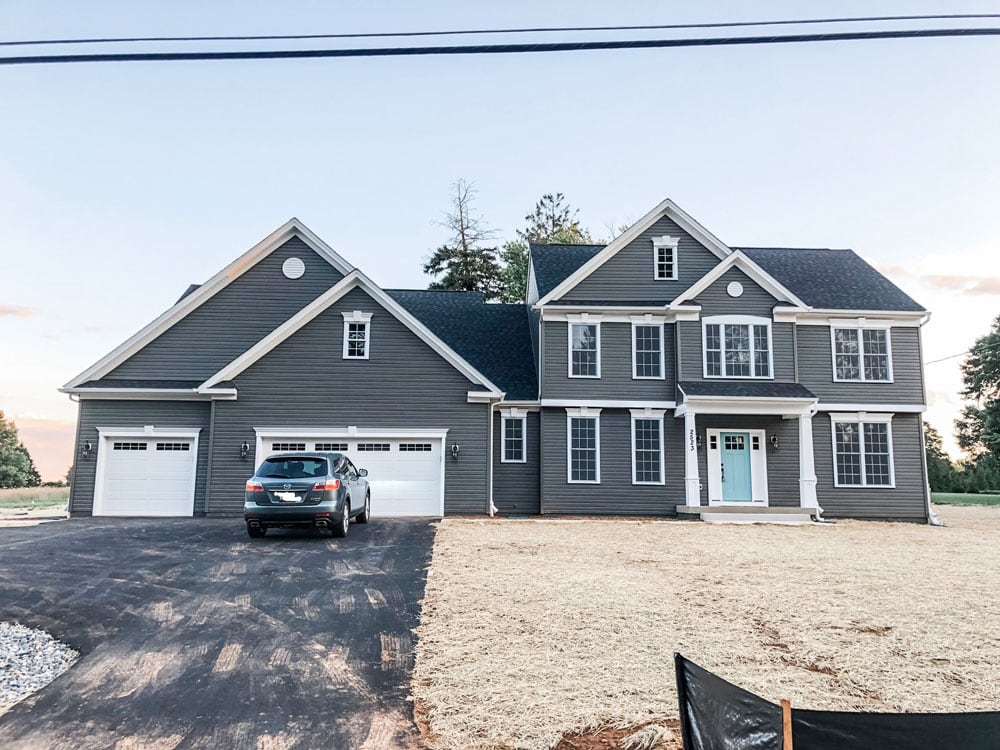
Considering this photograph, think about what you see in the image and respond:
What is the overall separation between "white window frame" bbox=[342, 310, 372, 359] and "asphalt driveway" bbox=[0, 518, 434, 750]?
669cm

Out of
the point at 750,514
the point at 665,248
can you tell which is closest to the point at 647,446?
the point at 750,514

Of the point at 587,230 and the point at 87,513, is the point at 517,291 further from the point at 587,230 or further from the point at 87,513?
the point at 87,513

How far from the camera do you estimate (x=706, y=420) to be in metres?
20.1

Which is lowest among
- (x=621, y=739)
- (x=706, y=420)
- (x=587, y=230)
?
(x=621, y=739)

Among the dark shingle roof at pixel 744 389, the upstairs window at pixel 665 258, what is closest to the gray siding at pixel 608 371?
the dark shingle roof at pixel 744 389

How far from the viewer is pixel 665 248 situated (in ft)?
69.5

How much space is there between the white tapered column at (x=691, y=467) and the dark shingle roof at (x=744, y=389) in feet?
2.62

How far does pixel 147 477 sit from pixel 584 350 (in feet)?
41.1

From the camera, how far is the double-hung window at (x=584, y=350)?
20453mm

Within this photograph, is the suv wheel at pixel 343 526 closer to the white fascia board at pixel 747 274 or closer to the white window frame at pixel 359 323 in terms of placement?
A: the white window frame at pixel 359 323

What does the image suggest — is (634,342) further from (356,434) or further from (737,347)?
(356,434)

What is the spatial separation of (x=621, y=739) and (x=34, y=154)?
14.7 meters

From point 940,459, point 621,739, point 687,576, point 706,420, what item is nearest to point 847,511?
point 706,420

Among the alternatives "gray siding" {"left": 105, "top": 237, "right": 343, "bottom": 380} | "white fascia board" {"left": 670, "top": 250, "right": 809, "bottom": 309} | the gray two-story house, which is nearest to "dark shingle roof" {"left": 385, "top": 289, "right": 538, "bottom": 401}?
the gray two-story house
